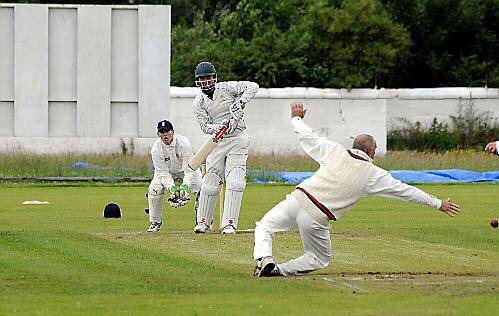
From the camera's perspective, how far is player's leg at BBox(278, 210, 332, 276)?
10414 mm

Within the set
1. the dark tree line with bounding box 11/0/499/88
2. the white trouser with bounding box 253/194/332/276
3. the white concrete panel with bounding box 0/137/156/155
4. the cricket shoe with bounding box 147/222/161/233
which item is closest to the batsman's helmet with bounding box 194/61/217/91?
the cricket shoe with bounding box 147/222/161/233

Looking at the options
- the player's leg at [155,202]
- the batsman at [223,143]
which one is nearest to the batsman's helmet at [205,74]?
the batsman at [223,143]

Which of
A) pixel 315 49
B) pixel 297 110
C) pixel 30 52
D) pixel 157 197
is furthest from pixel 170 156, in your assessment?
pixel 315 49

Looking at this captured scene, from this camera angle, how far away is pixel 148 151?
3694 cm

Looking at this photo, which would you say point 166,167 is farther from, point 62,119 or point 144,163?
Result: point 62,119

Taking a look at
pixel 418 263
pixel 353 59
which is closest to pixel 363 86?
pixel 353 59

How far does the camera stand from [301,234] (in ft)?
34.8

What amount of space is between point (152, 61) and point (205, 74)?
22.4 meters

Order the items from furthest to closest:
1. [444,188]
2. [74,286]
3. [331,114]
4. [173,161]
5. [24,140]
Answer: [331,114]
[24,140]
[444,188]
[173,161]
[74,286]

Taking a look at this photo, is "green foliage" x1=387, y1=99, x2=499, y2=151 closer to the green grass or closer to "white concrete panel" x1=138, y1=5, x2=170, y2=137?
the green grass

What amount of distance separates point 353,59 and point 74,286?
3369 cm

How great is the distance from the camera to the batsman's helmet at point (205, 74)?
15211mm

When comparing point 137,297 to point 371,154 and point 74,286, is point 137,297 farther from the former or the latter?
point 371,154

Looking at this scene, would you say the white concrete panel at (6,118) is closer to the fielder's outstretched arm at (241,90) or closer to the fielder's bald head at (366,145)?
the fielder's outstretched arm at (241,90)
